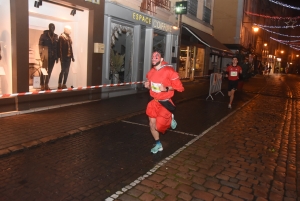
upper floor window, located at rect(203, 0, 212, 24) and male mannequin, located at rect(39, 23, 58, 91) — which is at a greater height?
upper floor window, located at rect(203, 0, 212, 24)

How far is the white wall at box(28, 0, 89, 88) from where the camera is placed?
29.5ft

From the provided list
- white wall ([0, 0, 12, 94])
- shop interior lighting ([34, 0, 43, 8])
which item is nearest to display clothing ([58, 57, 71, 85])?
shop interior lighting ([34, 0, 43, 8])

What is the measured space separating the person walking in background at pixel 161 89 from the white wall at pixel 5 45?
4494 mm

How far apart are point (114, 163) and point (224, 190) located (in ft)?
5.94

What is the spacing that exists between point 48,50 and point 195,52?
42.8ft

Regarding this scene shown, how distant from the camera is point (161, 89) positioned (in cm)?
488

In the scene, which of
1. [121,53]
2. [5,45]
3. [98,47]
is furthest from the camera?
[121,53]

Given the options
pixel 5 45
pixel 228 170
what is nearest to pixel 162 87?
pixel 228 170

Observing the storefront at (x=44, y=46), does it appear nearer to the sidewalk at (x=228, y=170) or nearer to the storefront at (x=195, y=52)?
the sidewalk at (x=228, y=170)

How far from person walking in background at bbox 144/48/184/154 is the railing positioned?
8.35m

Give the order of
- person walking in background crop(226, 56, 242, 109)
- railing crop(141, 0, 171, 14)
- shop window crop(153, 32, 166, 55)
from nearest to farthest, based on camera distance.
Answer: person walking in background crop(226, 56, 242, 109) → railing crop(141, 0, 171, 14) → shop window crop(153, 32, 166, 55)

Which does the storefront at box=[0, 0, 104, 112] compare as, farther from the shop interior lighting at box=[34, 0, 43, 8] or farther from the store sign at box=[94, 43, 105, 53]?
the store sign at box=[94, 43, 105, 53]

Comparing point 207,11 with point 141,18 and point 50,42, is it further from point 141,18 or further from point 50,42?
point 50,42

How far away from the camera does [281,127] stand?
315 inches
